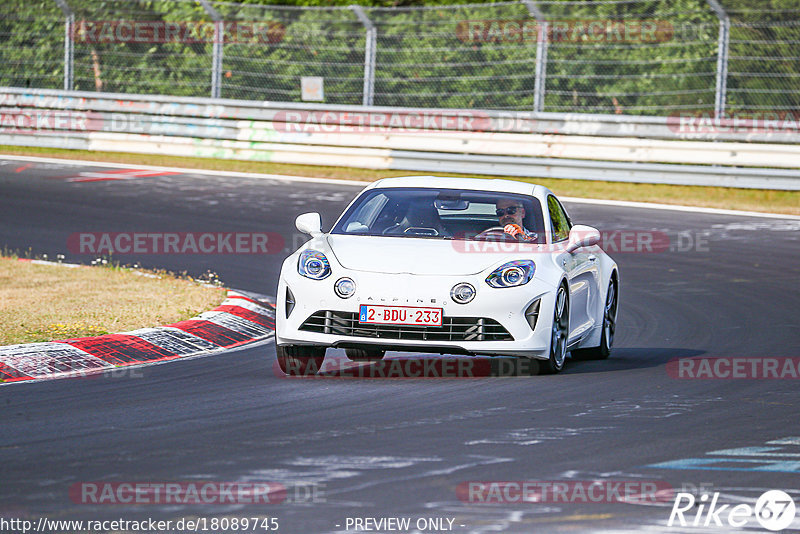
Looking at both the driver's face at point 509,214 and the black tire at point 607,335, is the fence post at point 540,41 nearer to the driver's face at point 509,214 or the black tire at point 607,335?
the black tire at point 607,335

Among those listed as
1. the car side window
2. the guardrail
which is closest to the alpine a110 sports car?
the car side window

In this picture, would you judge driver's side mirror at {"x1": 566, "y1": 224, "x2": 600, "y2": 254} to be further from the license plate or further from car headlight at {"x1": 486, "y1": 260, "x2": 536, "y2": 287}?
the license plate

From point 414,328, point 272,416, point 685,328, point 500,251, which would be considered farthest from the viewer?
point 685,328

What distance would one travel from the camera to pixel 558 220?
32.4ft

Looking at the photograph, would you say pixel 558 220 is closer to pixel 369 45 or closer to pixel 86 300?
pixel 86 300

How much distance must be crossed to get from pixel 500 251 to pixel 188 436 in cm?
301

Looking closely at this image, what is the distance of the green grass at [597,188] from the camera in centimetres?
1973

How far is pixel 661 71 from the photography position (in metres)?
20.8

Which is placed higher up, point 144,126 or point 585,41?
point 585,41

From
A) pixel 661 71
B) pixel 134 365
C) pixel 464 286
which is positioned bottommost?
pixel 134 365

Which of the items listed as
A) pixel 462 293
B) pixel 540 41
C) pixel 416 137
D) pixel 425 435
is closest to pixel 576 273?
pixel 462 293

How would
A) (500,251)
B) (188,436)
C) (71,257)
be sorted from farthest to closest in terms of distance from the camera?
(71,257)
(500,251)
(188,436)

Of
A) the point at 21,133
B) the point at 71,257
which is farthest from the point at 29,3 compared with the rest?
the point at 71,257

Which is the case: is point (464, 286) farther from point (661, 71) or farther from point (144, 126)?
point (144, 126)
